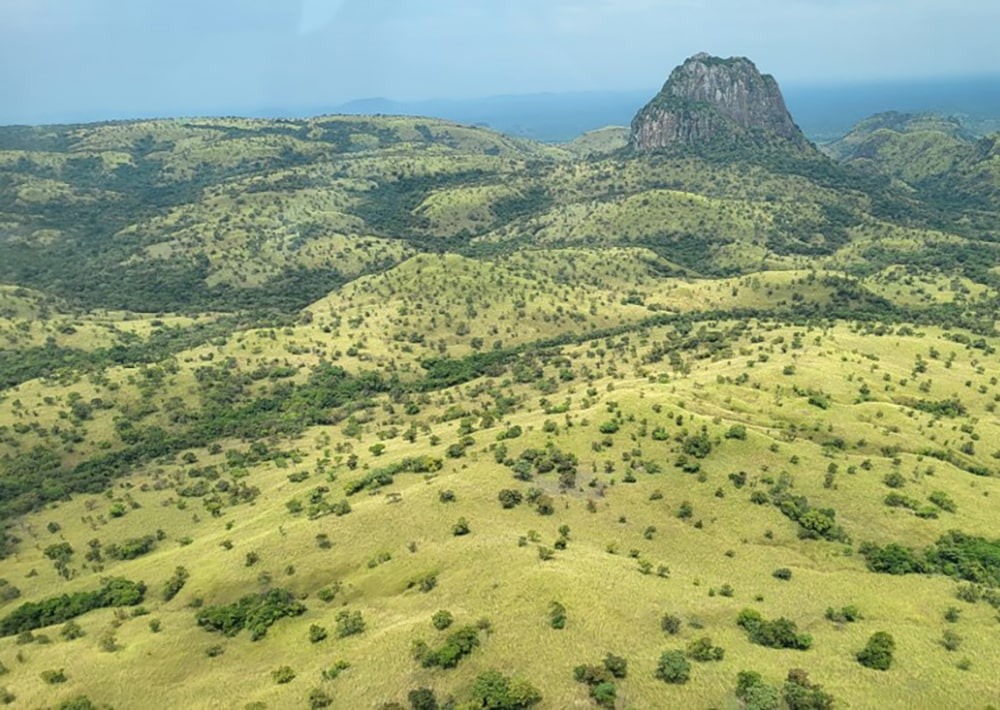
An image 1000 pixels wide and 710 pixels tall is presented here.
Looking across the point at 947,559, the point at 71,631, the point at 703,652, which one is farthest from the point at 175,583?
the point at 947,559

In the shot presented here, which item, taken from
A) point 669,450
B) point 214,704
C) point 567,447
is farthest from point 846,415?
point 214,704

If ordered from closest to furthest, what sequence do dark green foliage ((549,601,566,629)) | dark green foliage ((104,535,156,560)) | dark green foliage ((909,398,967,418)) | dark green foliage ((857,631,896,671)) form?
1. dark green foliage ((857,631,896,671))
2. dark green foliage ((549,601,566,629))
3. dark green foliage ((104,535,156,560))
4. dark green foliage ((909,398,967,418))

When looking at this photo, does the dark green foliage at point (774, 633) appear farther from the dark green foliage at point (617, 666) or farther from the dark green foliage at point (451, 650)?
the dark green foliage at point (451, 650)

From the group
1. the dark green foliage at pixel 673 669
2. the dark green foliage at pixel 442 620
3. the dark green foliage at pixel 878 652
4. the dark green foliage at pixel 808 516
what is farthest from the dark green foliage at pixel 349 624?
the dark green foliage at pixel 808 516

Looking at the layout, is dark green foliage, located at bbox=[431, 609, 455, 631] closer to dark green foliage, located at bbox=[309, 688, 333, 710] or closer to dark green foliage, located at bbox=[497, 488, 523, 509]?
dark green foliage, located at bbox=[309, 688, 333, 710]

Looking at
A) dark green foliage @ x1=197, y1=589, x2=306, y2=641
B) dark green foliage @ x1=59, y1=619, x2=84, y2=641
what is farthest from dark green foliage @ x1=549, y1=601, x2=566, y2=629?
dark green foliage @ x1=59, y1=619, x2=84, y2=641

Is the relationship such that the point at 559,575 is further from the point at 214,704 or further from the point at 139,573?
the point at 139,573
